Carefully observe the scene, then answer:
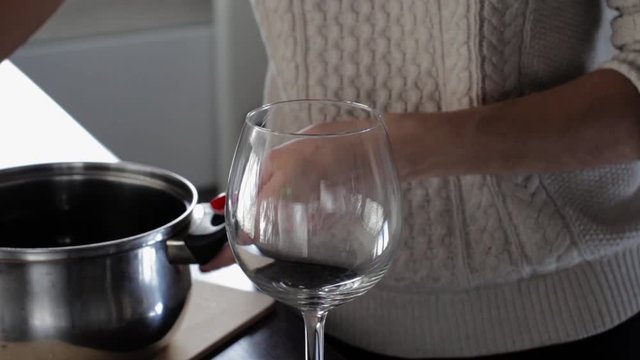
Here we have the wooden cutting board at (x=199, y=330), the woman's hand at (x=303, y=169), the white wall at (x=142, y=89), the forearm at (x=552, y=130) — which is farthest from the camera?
the white wall at (x=142, y=89)

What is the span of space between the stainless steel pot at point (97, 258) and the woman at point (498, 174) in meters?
0.24

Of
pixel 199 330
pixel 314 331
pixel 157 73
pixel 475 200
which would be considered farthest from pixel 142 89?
pixel 314 331

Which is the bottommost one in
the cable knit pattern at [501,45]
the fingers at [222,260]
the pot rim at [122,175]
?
the fingers at [222,260]

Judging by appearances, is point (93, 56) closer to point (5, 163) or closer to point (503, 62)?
A: point (5, 163)

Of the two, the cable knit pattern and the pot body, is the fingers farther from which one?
the cable knit pattern

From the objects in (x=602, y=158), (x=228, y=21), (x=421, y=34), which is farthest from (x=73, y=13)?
(x=602, y=158)

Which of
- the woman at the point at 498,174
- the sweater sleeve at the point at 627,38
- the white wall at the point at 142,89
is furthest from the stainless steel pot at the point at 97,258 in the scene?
the white wall at the point at 142,89

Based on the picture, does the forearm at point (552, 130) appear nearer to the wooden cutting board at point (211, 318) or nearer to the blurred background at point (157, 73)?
the wooden cutting board at point (211, 318)

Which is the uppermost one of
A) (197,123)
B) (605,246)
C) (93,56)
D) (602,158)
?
(602,158)

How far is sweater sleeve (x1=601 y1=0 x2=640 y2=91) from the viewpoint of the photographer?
0.72 m

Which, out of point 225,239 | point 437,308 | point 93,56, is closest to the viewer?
point 225,239

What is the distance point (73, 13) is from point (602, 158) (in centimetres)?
180

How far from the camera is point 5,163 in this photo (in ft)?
3.14

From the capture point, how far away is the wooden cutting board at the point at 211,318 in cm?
62
